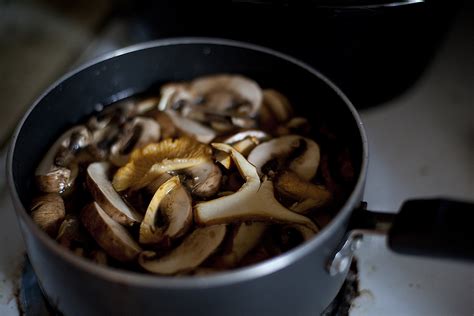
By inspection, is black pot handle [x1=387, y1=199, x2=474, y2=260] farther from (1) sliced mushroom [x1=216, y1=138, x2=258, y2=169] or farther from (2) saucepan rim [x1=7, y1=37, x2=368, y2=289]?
(1) sliced mushroom [x1=216, y1=138, x2=258, y2=169]

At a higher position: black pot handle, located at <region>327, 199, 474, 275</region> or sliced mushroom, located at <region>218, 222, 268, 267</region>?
black pot handle, located at <region>327, 199, 474, 275</region>

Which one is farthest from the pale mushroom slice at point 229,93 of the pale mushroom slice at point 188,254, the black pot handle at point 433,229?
the black pot handle at point 433,229

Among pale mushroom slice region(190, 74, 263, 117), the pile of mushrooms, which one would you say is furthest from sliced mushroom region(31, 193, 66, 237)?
pale mushroom slice region(190, 74, 263, 117)

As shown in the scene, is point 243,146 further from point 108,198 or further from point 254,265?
point 254,265

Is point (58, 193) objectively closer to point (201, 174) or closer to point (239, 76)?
point (201, 174)

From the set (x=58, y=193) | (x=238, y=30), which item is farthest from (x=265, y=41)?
(x=58, y=193)

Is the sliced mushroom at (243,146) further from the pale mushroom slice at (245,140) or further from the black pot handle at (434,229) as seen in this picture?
the black pot handle at (434,229)

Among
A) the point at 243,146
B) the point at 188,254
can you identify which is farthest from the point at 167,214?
the point at 243,146
